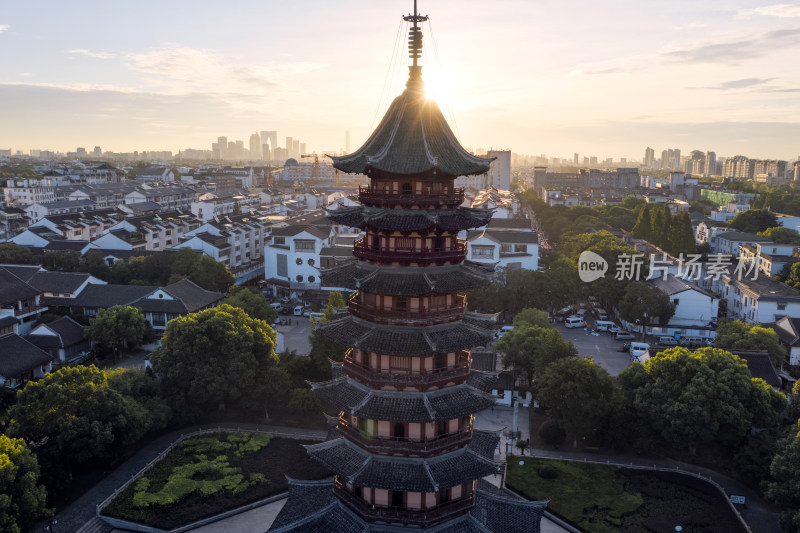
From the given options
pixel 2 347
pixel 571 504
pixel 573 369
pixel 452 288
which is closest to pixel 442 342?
pixel 452 288

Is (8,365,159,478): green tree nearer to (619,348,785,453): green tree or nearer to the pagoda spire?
the pagoda spire

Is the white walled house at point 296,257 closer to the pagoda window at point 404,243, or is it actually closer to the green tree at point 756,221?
the pagoda window at point 404,243

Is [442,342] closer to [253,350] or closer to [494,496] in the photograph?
[494,496]

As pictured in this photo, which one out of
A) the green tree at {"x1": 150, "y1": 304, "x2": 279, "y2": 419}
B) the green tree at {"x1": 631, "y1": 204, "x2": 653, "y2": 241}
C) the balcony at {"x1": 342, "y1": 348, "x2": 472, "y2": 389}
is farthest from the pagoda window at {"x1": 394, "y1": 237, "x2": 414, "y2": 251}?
the green tree at {"x1": 631, "y1": 204, "x2": 653, "y2": 241}

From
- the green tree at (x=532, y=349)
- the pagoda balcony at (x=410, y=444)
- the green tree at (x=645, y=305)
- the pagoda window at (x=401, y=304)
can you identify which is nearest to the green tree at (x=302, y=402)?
the green tree at (x=532, y=349)

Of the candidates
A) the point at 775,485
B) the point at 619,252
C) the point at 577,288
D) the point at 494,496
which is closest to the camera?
the point at 494,496

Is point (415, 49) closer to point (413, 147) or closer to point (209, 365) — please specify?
point (413, 147)

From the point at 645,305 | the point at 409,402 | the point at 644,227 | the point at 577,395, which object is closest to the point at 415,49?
the point at 409,402

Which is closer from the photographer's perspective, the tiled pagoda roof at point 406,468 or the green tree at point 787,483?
the tiled pagoda roof at point 406,468
